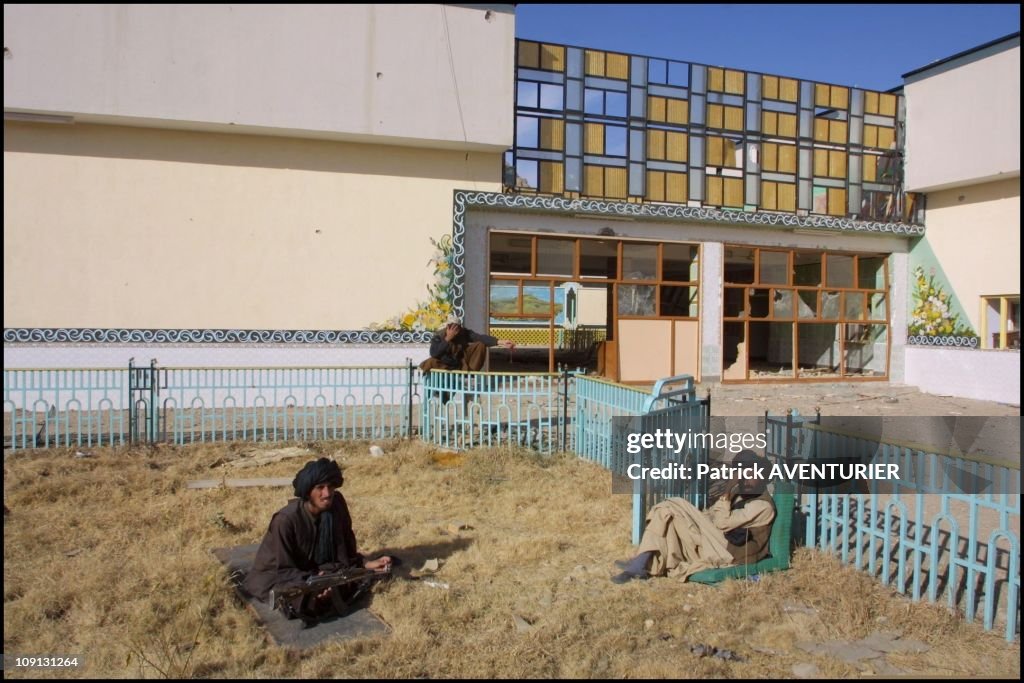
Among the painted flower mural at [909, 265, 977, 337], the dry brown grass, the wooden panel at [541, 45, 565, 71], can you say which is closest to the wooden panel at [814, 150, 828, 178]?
the painted flower mural at [909, 265, 977, 337]

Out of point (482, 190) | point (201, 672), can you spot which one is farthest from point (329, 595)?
point (482, 190)

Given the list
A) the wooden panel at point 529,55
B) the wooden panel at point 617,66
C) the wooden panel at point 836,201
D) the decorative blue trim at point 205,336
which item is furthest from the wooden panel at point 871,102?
the decorative blue trim at point 205,336

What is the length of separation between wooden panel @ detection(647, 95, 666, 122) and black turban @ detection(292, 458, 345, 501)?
39.3 feet

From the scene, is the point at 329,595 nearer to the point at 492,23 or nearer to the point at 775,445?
the point at 775,445

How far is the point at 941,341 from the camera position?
16.2 metres

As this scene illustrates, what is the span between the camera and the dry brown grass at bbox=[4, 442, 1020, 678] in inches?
155

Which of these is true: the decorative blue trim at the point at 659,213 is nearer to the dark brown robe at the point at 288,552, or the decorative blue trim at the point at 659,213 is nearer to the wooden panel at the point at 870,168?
the wooden panel at the point at 870,168

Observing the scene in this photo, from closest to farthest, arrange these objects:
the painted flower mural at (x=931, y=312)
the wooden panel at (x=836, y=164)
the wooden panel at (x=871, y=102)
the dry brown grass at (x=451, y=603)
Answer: the dry brown grass at (x=451, y=603) < the painted flower mural at (x=931, y=312) < the wooden panel at (x=836, y=164) < the wooden panel at (x=871, y=102)

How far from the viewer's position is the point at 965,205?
16.0 m

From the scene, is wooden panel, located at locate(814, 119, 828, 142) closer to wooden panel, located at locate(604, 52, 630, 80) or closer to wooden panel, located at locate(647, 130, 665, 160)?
wooden panel, located at locate(647, 130, 665, 160)

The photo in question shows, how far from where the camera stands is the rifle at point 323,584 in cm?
440

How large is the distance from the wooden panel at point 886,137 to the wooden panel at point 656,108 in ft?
16.8

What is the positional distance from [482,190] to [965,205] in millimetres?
9868

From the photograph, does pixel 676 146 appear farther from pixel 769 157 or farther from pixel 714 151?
pixel 769 157
